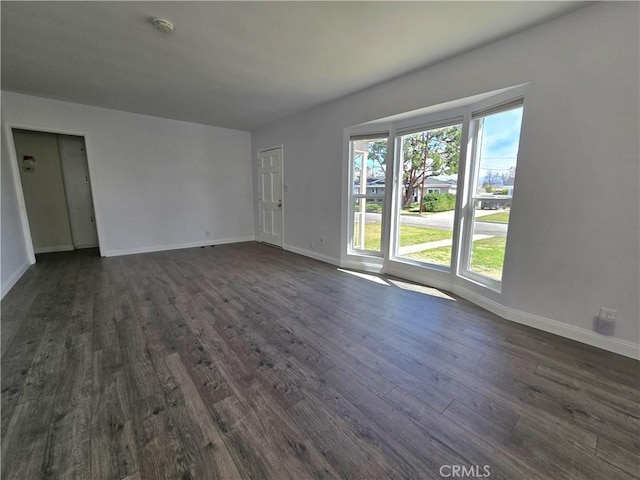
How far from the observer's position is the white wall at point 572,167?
73.7 inches

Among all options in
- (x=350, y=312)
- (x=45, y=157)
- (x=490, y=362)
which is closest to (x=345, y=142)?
(x=350, y=312)

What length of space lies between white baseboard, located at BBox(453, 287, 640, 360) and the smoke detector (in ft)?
12.8

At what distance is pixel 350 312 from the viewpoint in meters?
2.67

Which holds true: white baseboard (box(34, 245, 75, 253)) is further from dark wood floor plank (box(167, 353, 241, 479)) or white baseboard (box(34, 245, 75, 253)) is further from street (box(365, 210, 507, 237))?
street (box(365, 210, 507, 237))

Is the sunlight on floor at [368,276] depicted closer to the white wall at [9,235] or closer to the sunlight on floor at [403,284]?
the sunlight on floor at [403,284]

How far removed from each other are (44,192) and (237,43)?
5.23 m

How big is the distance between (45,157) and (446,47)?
22.5 ft

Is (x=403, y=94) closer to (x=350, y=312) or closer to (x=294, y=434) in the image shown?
(x=350, y=312)

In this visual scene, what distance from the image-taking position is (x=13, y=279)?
131 inches

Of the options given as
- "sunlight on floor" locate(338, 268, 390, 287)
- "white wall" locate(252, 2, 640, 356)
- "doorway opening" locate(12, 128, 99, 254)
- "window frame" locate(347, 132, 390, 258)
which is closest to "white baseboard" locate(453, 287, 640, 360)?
"white wall" locate(252, 2, 640, 356)

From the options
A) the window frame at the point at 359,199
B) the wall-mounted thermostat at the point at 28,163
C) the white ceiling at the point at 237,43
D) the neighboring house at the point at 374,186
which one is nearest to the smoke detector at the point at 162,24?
the white ceiling at the point at 237,43

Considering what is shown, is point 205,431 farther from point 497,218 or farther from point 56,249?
point 56,249

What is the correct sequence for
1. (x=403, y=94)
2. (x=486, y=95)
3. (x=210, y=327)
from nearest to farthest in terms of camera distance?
(x=210, y=327), (x=486, y=95), (x=403, y=94)

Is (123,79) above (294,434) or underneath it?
above
